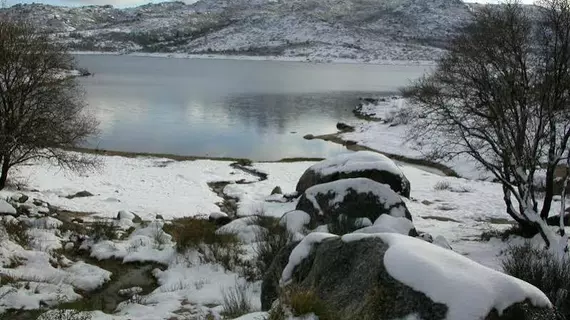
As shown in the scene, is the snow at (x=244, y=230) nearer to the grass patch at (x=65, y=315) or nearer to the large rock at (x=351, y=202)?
the large rock at (x=351, y=202)

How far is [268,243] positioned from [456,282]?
5.94m

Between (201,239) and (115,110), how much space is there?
4303 cm

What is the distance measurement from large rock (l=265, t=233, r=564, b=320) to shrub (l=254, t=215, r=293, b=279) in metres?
3.66

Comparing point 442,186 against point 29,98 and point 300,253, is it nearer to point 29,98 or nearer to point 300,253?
point 29,98

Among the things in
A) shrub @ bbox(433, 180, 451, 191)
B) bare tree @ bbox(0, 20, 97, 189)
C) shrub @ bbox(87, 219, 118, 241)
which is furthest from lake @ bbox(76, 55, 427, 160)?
shrub @ bbox(87, 219, 118, 241)

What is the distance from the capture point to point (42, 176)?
24.2 meters

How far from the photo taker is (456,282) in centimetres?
435

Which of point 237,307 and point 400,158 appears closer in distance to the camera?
point 237,307

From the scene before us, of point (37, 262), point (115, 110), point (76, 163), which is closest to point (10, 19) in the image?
point (76, 163)

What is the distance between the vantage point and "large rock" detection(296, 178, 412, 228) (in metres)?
12.9

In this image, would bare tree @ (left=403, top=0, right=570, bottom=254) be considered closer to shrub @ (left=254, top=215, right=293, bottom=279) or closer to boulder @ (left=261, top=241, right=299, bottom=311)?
shrub @ (left=254, top=215, right=293, bottom=279)

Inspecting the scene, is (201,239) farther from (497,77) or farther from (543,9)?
(543,9)

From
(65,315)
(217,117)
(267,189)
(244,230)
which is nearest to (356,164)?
(267,189)

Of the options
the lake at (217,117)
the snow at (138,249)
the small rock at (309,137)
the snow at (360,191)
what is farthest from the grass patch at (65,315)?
the small rock at (309,137)
